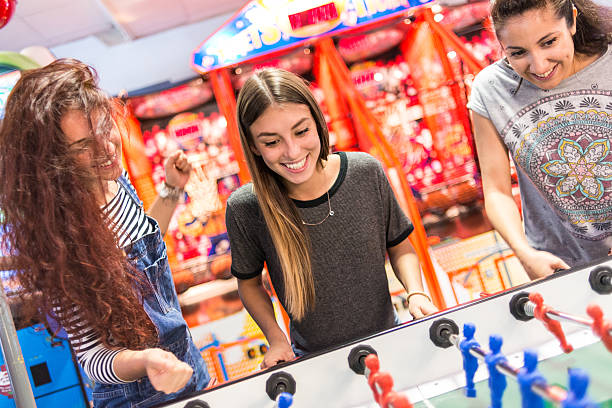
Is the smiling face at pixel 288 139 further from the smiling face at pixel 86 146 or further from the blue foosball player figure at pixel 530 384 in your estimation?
the blue foosball player figure at pixel 530 384

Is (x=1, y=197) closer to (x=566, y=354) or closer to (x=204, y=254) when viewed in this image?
(x=566, y=354)

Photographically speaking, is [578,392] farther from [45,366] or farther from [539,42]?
[45,366]

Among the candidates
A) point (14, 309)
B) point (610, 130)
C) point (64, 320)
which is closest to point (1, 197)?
point (64, 320)

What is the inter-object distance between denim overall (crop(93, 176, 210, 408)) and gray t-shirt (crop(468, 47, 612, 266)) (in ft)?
3.86

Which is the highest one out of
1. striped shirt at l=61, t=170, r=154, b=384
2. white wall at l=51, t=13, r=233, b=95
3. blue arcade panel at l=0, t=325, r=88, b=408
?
white wall at l=51, t=13, r=233, b=95

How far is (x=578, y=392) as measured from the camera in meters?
0.72

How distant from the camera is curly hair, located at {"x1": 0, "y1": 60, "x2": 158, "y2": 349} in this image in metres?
1.19

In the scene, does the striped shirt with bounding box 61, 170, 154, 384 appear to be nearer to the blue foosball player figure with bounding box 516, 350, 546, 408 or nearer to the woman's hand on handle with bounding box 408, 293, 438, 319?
the woman's hand on handle with bounding box 408, 293, 438, 319

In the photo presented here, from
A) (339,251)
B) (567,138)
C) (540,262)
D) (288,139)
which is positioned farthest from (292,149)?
(567,138)

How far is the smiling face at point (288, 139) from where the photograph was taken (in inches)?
54.6

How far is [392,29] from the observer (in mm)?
3518

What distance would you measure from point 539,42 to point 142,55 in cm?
369

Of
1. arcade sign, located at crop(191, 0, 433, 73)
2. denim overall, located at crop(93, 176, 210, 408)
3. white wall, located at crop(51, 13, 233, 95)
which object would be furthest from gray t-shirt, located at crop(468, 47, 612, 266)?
white wall, located at crop(51, 13, 233, 95)

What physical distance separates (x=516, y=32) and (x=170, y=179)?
1.19 metres
